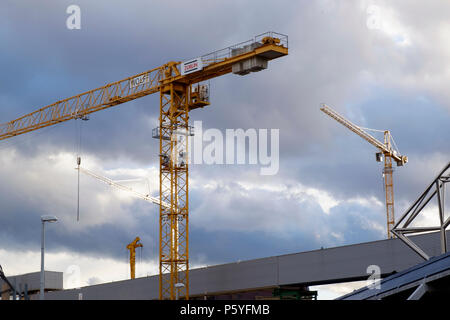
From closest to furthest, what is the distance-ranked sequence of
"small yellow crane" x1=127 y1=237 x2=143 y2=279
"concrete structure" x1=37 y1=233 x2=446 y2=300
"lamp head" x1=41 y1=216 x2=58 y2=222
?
"lamp head" x1=41 y1=216 x2=58 y2=222
"concrete structure" x1=37 y1=233 x2=446 y2=300
"small yellow crane" x1=127 y1=237 x2=143 y2=279

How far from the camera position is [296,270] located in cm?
8212

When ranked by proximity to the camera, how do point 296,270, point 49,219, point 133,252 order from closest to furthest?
point 49,219 → point 296,270 → point 133,252

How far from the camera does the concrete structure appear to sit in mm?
72188

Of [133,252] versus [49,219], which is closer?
[49,219]

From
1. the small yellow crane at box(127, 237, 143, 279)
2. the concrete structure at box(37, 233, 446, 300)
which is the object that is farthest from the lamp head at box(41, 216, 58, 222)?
the small yellow crane at box(127, 237, 143, 279)

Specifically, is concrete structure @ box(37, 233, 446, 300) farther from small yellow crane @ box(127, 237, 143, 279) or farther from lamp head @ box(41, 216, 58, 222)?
small yellow crane @ box(127, 237, 143, 279)

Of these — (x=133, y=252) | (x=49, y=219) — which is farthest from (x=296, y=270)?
(x=133, y=252)

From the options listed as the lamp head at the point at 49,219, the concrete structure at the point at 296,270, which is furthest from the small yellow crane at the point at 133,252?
the lamp head at the point at 49,219

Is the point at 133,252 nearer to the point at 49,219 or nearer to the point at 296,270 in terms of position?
the point at 296,270

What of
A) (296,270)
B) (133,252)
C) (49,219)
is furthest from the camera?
(133,252)

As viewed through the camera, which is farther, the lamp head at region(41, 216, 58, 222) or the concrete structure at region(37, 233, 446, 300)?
the concrete structure at region(37, 233, 446, 300)
